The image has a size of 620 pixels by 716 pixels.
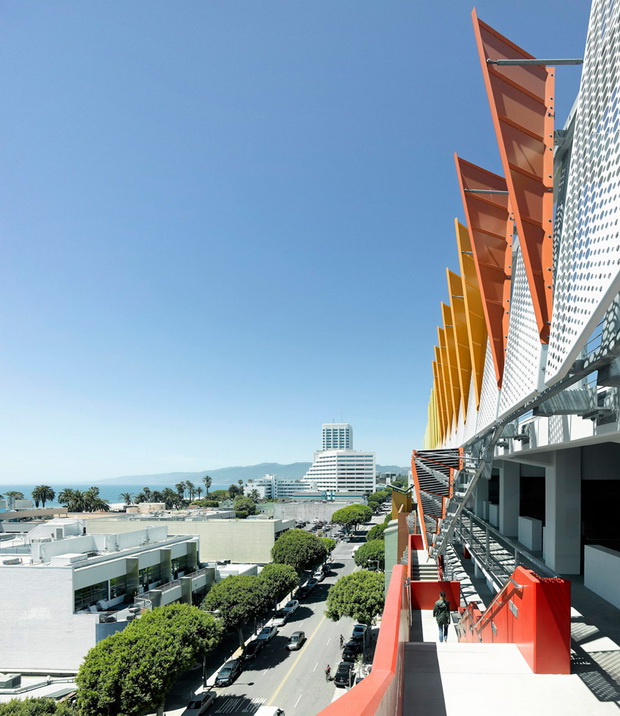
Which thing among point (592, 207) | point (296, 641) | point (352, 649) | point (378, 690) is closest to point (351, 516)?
point (296, 641)

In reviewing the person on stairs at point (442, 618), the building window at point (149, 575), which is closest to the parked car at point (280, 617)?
the building window at point (149, 575)

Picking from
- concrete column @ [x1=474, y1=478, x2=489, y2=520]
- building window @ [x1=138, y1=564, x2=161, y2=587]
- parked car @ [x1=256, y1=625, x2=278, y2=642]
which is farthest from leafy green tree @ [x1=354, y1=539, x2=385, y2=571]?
concrete column @ [x1=474, y1=478, x2=489, y2=520]

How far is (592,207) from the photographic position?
4.79 meters

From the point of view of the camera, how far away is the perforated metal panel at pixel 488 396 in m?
10.2

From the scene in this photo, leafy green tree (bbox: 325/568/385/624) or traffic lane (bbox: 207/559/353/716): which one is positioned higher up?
leafy green tree (bbox: 325/568/385/624)

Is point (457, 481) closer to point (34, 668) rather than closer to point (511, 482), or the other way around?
point (511, 482)

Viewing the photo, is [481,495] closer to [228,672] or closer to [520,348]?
[228,672]

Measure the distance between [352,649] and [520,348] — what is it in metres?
36.1

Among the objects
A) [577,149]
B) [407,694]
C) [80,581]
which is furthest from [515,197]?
[80,581]

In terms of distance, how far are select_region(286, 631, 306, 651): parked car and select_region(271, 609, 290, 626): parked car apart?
4.34 m

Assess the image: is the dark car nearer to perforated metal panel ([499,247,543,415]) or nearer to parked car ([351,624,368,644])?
parked car ([351,624,368,644])

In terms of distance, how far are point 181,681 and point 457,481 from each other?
2948cm

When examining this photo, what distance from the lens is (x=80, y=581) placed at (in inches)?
1307

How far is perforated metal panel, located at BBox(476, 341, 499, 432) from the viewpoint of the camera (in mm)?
10247
